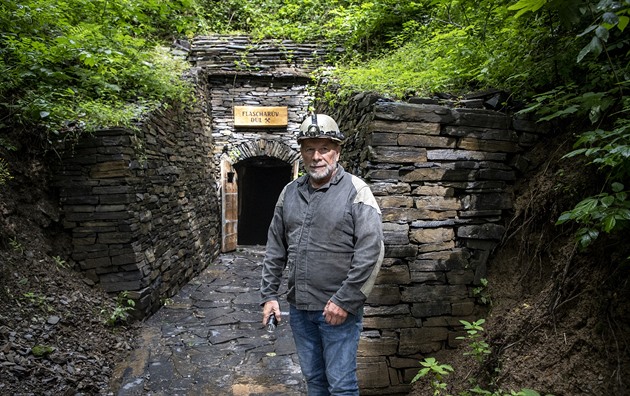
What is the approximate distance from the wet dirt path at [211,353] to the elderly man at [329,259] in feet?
4.61

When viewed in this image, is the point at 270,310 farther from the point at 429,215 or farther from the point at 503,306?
the point at 503,306

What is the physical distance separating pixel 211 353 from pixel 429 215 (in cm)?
282

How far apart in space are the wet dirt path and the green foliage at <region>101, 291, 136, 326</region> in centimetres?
A: 31

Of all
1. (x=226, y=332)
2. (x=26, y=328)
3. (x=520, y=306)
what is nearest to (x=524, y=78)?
(x=520, y=306)

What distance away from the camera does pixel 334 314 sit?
77.0 inches

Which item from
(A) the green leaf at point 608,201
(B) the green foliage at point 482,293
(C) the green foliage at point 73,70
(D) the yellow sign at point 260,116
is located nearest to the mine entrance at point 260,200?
(D) the yellow sign at point 260,116

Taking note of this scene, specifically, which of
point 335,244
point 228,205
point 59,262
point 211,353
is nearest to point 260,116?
A: point 228,205

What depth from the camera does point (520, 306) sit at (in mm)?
2697

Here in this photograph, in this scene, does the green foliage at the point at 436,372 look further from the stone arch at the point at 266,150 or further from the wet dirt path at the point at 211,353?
the stone arch at the point at 266,150

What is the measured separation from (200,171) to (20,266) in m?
4.11

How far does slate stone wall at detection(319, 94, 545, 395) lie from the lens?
2.90 m

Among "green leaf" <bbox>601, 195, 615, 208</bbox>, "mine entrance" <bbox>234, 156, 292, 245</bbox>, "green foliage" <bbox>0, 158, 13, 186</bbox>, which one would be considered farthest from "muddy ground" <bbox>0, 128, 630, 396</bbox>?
"mine entrance" <bbox>234, 156, 292, 245</bbox>

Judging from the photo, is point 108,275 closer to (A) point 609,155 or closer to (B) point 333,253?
(B) point 333,253

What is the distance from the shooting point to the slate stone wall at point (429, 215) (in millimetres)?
2896
